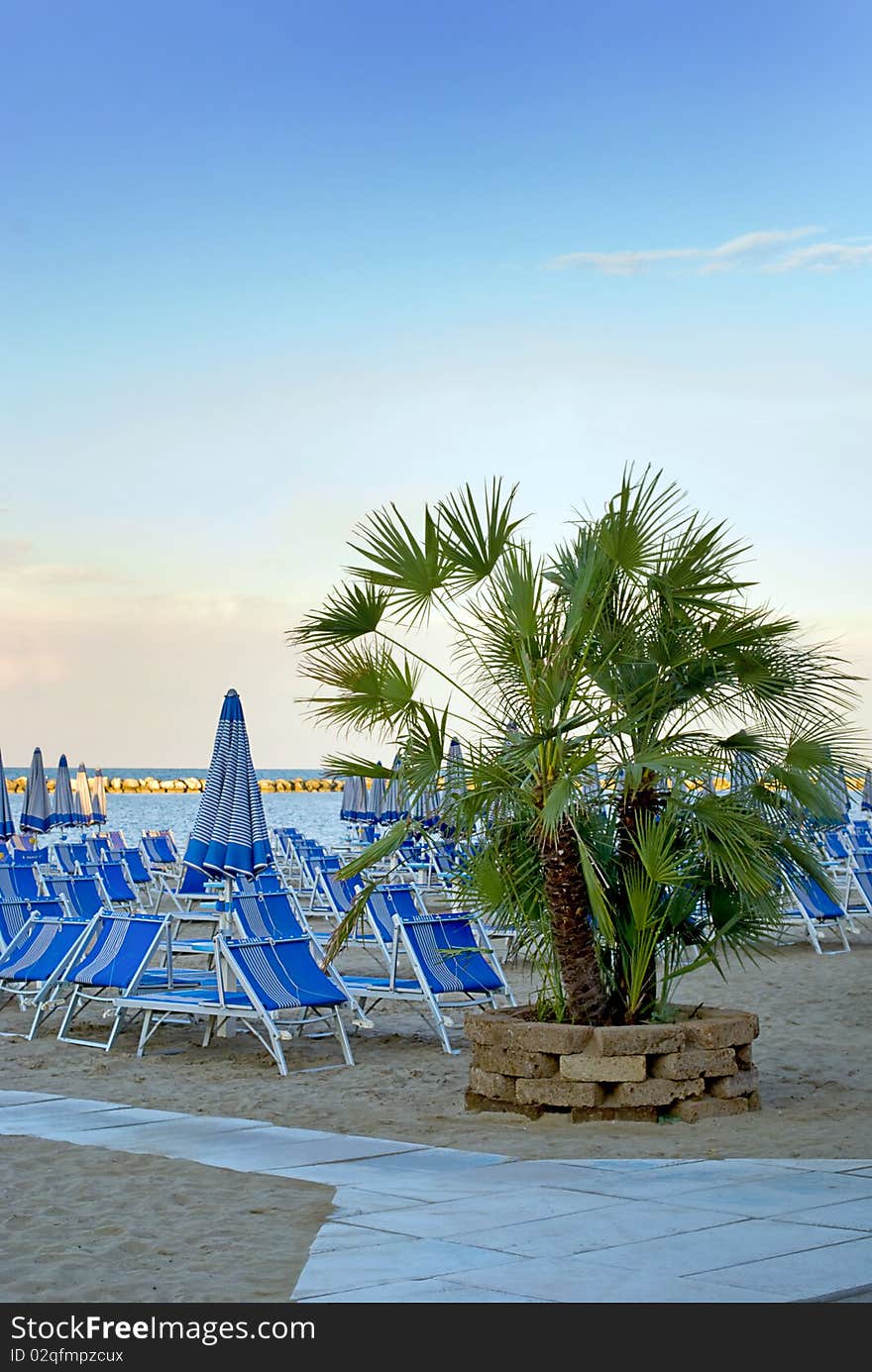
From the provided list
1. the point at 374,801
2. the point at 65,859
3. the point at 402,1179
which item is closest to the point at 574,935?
the point at 402,1179

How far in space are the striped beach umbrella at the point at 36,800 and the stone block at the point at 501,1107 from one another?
1524 centimetres

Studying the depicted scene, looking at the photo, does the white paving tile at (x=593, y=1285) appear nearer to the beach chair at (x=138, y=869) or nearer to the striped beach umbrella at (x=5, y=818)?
the beach chair at (x=138, y=869)

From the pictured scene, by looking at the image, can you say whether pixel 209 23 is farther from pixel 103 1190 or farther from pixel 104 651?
pixel 104 651

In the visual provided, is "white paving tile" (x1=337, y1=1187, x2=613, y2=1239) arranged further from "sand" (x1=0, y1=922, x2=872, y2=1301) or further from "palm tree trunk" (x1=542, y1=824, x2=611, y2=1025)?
"palm tree trunk" (x1=542, y1=824, x2=611, y2=1025)

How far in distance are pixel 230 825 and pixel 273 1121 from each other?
10.9 ft

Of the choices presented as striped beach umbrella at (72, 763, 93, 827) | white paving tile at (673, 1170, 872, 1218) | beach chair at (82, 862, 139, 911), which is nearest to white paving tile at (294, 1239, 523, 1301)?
white paving tile at (673, 1170, 872, 1218)

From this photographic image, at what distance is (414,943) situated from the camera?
28.1 ft

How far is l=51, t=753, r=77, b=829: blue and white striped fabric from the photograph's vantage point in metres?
22.4

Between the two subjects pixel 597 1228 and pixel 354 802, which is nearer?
pixel 597 1228

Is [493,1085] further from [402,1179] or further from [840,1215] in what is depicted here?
[840,1215]

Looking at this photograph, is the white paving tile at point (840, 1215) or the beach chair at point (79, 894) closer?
→ the white paving tile at point (840, 1215)

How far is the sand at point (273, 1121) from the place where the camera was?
156 inches

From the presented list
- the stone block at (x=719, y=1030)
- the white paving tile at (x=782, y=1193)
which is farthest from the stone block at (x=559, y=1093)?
the white paving tile at (x=782, y=1193)

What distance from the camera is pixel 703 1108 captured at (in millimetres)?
6348
